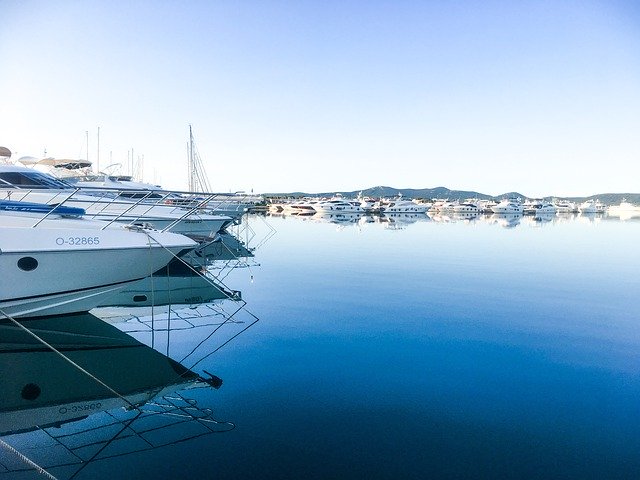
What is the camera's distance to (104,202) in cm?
1416

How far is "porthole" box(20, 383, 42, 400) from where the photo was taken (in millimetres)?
6704

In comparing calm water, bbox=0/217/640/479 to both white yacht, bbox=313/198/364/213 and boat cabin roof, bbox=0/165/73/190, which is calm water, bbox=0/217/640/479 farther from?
white yacht, bbox=313/198/364/213

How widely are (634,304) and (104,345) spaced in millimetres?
15771

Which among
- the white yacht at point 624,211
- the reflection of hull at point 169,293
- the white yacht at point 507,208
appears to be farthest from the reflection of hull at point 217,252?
the white yacht at point 624,211

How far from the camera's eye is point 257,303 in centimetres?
1325

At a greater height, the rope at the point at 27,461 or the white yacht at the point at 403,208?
the white yacht at the point at 403,208

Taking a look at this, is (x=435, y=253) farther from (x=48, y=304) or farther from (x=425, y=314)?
(x=48, y=304)

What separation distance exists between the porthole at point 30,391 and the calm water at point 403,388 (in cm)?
79

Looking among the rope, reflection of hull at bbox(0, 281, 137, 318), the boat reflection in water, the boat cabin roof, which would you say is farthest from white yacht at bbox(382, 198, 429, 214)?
the rope

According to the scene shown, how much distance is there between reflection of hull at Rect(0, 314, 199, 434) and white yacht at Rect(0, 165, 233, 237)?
2.97 meters

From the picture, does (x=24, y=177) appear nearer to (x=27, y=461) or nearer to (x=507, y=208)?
(x=27, y=461)

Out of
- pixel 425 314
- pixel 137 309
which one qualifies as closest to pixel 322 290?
pixel 425 314

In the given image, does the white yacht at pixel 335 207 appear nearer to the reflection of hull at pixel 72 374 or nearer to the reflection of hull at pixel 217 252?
the reflection of hull at pixel 217 252

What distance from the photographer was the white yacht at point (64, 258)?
344 inches
